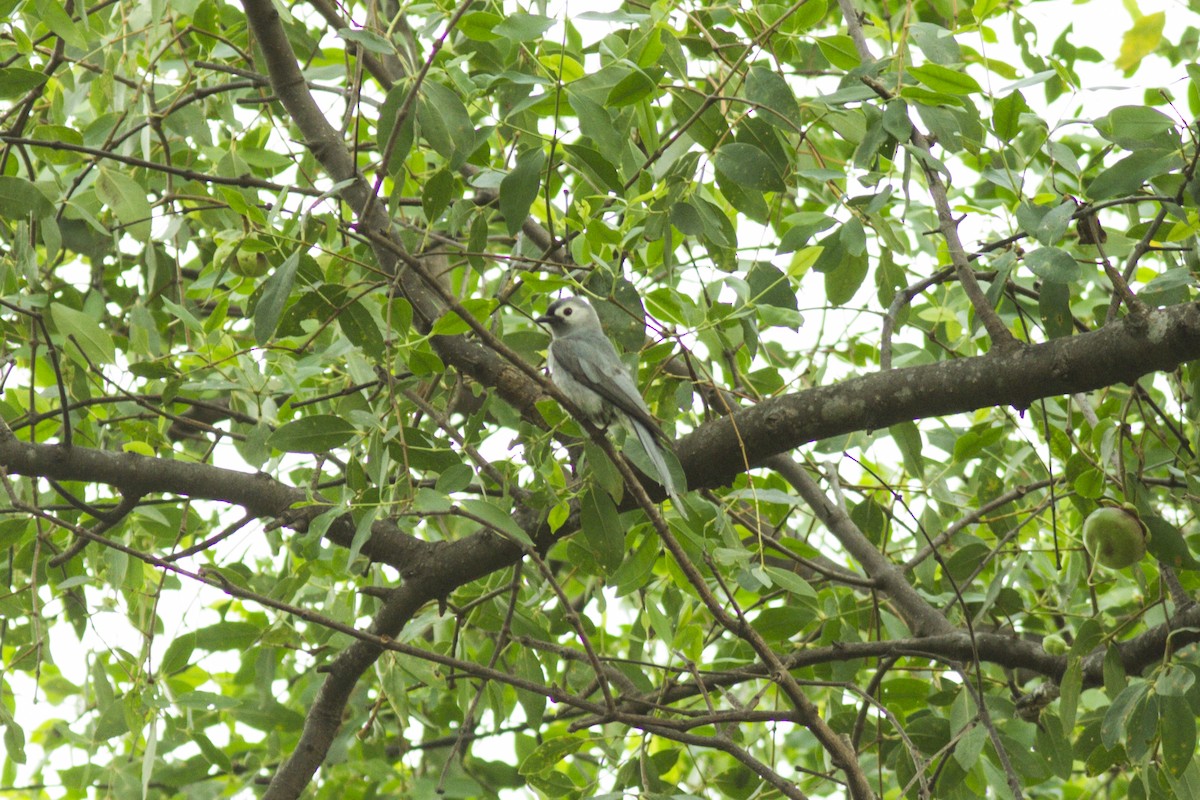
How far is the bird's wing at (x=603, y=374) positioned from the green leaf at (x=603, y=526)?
0.90 ft

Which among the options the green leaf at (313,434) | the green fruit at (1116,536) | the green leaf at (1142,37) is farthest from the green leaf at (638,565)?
the green leaf at (1142,37)

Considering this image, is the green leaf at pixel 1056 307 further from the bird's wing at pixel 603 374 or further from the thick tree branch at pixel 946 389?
the bird's wing at pixel 603 374

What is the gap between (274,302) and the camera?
258 centimetres

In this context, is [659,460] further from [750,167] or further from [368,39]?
[368,39]

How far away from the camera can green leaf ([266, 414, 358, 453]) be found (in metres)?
2.63

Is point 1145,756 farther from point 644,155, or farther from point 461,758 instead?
point 461,758

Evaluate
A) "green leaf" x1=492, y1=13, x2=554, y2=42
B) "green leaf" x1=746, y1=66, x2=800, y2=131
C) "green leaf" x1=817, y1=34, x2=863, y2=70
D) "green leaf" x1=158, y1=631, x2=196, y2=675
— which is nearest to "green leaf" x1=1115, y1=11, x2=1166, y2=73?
"green leaf" x1=746, y1=66, x2=800, y2=131

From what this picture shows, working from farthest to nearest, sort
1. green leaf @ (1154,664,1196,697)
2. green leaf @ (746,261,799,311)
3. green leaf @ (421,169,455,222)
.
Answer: green leaf @ (746,261,799,311) → green leaf @ (421,169,455,222) → green leaf @ (1154,664,1196,697)

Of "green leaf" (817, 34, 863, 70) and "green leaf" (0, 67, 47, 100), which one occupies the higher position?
"green leaf" (0, 67, 47, 100)

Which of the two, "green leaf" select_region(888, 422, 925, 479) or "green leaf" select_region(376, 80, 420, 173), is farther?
"green leaf" select_region(888, 422, 925, 479)

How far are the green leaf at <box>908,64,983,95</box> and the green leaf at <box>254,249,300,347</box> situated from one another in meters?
1.55

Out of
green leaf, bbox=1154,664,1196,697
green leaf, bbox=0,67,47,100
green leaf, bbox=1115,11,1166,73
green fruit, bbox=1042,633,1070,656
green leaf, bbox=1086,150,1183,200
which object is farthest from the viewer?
green fruit, bbox=1042,633,1070,656

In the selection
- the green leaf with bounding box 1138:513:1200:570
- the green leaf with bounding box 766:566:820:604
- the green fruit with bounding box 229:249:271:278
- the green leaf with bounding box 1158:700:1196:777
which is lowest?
the green leaf with bounding box 1158:700:1196:777

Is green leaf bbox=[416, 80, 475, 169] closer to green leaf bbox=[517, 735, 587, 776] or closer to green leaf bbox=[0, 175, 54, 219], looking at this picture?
green leaf bbox=[0, 175, 54, 219]
